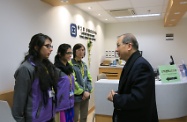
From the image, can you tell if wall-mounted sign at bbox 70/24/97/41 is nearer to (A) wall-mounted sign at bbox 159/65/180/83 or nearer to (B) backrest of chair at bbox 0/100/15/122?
(A) wall-mounted sign at bbox 159/65/180/83

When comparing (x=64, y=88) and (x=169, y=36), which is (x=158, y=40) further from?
(x=64, y=88)

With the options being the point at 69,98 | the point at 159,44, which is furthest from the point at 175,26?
the point at 69,98

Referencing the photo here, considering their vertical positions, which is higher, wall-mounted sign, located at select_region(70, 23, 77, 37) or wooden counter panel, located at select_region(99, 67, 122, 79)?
wall-mounted sign, located at select_region(70, 23, 77, 37)

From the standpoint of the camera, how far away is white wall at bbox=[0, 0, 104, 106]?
220 cm

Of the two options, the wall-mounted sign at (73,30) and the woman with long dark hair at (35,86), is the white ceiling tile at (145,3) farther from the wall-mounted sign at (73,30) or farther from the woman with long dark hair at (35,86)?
the woman with long dark hair at (35,86)

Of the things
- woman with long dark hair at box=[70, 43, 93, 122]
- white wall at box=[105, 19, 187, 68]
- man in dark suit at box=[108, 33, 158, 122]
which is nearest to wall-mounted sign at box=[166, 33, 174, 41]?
white wall at box=[105, 19, 187, 68]

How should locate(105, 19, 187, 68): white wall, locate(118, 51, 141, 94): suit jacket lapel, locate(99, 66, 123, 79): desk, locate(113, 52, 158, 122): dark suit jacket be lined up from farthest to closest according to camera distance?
locate(105, 19, 187, 68): white wall
locate(99, 66, 123, 79): desk
locate(118, 51, 141, 94): suit jacket lapel
locate(113, 52, 158, 122): dark suit jacket

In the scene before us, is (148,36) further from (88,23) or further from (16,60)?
(16,60)

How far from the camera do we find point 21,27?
2473mm

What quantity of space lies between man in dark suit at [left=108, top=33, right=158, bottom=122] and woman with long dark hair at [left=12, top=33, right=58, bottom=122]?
0.66m

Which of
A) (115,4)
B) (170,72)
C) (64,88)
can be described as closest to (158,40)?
(115,4)

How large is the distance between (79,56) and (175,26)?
468 centimetres

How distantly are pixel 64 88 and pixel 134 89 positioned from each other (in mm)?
1012

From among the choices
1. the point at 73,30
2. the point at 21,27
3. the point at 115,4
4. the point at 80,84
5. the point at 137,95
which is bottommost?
the point at 80,84
